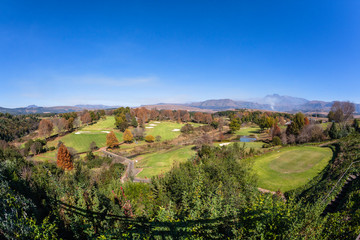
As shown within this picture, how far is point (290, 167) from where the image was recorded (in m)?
26.9

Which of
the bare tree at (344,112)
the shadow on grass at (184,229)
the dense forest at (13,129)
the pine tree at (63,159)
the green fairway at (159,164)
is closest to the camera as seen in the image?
the shadow on grass at (184,229)

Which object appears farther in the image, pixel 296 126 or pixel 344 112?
pixel 344 112

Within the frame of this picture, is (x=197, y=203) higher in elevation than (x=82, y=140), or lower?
higher

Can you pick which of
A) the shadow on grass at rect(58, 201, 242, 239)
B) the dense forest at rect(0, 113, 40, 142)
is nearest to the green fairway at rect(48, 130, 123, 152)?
the dense forest at rect(0, 113, 40, 142)

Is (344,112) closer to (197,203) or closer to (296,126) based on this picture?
(296,126)

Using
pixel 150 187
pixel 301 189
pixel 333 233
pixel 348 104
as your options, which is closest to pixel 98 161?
pixel 150 187

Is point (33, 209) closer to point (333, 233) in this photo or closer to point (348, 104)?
point (333, 233)

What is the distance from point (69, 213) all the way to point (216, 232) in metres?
7.20

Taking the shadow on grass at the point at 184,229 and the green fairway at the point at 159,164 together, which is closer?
the shadow on grass at the point at 184,229

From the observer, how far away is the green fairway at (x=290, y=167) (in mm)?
22078

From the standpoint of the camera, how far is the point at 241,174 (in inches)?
614

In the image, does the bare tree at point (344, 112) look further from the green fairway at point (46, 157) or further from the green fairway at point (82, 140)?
the green fairway at point (46, 157)

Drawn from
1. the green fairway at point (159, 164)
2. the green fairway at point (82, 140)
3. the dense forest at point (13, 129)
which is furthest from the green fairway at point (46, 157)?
the dense forest at point (13, 129)

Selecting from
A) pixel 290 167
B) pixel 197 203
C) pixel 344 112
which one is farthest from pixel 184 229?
pixel 344 112
